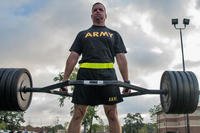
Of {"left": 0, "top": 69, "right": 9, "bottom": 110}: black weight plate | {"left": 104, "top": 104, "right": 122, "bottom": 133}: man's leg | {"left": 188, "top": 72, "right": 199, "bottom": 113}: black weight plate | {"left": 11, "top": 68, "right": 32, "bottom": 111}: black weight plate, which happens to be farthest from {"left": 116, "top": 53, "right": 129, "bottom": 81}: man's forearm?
{"left": 0, "top": 69, "right": 9, "bottom": 110}: black weight plate

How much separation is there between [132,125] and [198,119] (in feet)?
125

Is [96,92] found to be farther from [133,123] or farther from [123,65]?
[133,123]

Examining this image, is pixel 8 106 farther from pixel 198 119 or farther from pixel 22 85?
pixel 198 119

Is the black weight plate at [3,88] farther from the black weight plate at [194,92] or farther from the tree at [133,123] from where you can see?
the tree at [133,123]

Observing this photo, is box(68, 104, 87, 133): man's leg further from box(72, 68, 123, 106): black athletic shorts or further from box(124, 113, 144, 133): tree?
box(124, 113, 144, 133): tree

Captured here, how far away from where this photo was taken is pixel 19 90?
18.9 ft

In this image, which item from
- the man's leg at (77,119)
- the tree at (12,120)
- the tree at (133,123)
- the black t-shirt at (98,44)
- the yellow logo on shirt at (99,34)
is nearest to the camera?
the man's leg at (77,119)

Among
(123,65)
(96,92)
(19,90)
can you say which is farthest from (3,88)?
(123,65)

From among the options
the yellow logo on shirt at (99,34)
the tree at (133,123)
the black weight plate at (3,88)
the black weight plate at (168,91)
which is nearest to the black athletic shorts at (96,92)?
the yellow logo on shirt at (99,34)

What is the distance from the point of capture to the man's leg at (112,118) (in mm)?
5430

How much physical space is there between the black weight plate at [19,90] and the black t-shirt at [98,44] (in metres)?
0.78

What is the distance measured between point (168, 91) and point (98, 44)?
1.12m

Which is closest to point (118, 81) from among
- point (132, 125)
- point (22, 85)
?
point (22, 85)

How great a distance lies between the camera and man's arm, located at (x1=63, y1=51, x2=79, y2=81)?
18.4ft
